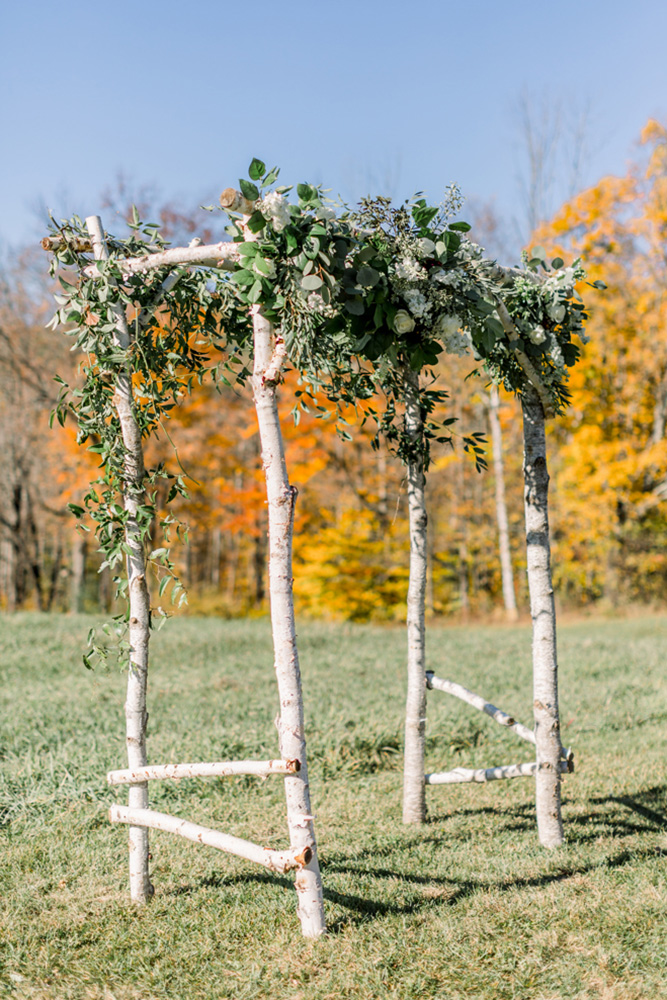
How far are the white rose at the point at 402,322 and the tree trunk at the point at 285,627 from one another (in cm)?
53

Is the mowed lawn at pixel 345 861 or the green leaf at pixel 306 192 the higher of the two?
the green leaf at pixel 306 192

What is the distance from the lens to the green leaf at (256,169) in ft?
9.70

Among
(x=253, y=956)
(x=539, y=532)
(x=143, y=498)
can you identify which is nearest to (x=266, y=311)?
(x=143, y=498)

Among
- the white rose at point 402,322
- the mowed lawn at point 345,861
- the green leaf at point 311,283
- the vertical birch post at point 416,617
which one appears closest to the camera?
the mowed lawn at point 345,861

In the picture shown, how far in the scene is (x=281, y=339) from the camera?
10.4 feet

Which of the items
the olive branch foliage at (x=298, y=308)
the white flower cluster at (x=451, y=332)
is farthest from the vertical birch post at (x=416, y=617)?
the white flower cluster at (x=451, y=332)

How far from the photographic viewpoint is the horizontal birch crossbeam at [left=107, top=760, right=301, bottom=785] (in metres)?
3.00

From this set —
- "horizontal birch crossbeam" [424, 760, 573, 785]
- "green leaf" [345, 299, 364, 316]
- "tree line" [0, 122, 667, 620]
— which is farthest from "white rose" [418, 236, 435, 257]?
"tree line" [0, 122, 667, 620]

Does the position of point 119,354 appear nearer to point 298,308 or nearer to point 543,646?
point 298,308

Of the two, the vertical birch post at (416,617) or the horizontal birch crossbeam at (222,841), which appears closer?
the horizontal birch crossbeam at (222,841)

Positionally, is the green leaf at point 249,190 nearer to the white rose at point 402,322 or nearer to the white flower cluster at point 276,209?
the white flower cluster at point 276,209

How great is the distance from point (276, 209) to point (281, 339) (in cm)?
54

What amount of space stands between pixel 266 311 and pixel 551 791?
9.85 feet

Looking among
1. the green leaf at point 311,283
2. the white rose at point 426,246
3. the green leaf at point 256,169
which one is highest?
the green leaf at point 256,169
